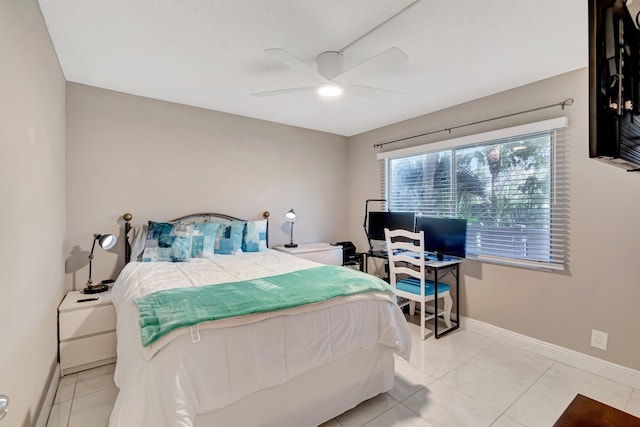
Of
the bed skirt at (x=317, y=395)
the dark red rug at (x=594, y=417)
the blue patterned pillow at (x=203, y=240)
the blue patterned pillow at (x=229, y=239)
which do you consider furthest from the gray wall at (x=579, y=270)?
the blue patterned pillow at (x=203, y=240)

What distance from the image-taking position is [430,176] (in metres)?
3.75

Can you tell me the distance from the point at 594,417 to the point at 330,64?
90.4 inches

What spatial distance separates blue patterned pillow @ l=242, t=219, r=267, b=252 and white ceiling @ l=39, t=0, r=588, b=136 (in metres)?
1.45

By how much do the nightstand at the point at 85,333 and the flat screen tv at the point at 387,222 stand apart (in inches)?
117

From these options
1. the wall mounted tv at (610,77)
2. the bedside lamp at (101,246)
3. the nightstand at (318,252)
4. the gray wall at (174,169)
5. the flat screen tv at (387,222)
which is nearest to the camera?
the wall mounted tv at (610,77)

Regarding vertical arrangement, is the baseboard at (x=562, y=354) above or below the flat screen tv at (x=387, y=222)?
below

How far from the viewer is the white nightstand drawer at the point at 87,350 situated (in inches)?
92.0

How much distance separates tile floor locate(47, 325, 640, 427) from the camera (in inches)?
73.8

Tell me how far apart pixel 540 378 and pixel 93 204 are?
4184 mm

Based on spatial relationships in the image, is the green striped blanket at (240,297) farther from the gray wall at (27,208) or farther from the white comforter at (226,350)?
the gray wall at (27,208)

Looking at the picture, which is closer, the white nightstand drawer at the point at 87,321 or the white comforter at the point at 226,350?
the white comforter at the point at 226,350

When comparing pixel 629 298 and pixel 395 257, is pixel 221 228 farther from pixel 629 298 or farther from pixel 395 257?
pixel 629 298

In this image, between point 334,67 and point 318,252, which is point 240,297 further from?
point 318,252

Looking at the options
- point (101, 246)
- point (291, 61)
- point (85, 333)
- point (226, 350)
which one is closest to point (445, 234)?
point (291, 61)
